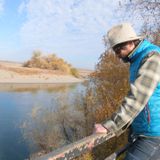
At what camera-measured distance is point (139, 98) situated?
2.67 meters

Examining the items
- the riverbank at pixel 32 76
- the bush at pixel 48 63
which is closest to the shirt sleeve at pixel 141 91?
the riverbank at pixel 32 76

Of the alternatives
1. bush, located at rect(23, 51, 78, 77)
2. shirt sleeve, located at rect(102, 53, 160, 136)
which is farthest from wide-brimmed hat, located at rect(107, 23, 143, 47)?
bush, located at rect(23, 51, 78, 77)

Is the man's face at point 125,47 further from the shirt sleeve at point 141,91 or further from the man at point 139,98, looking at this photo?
the shirt sleeve at point 141,91

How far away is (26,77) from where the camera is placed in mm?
82188

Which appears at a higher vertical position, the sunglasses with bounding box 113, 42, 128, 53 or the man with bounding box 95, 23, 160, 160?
the sunglasses with bounding box 113, 42, 128, 53

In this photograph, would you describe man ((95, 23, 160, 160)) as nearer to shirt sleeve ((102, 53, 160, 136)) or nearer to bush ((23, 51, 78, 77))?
shirt sleeve ((102, 53, 160, 136))

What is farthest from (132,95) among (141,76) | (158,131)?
(158,131)

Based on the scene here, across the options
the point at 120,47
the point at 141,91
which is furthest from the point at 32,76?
the point at 141,91

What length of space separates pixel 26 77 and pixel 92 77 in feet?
190

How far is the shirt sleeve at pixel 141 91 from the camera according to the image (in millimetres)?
2652

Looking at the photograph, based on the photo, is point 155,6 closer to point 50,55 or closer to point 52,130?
point 52,130

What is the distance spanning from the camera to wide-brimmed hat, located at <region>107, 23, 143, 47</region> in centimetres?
278

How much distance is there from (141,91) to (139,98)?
0.20 ft

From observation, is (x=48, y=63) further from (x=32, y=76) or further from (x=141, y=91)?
(x=141, y=91)
